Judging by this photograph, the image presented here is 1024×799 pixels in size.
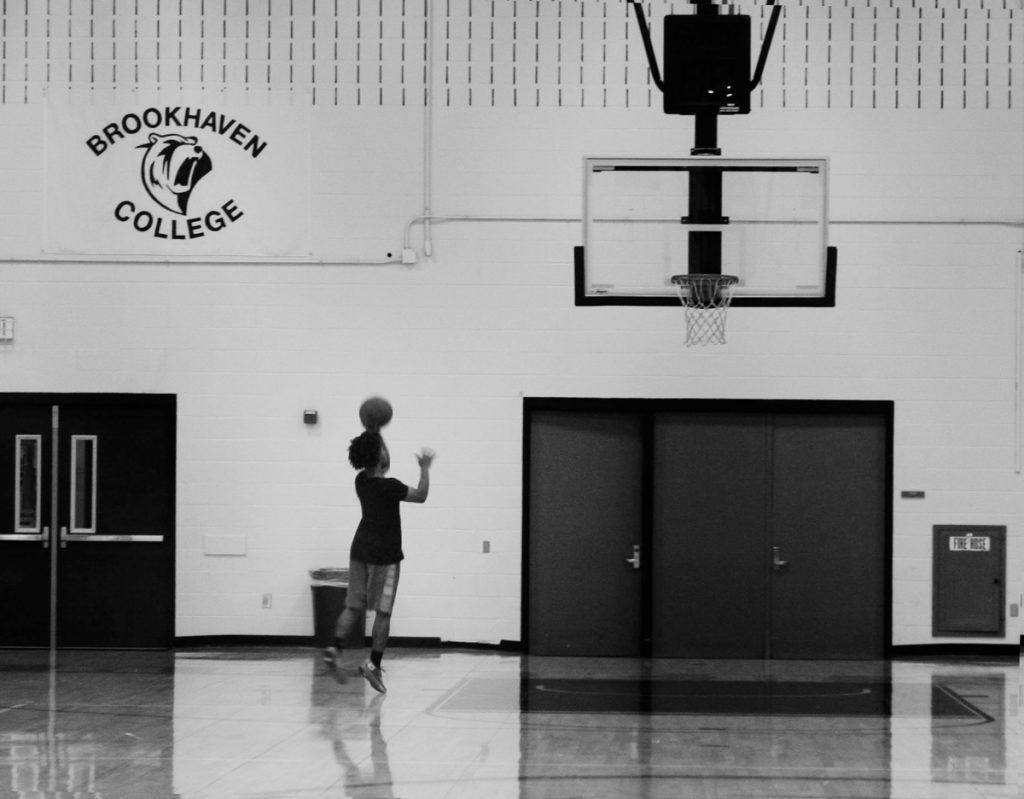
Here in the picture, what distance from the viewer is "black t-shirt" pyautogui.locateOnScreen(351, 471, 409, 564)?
9.70 m

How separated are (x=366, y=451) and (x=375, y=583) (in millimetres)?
958

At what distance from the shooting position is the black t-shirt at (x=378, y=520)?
9.70 metres

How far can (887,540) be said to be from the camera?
40.8ft

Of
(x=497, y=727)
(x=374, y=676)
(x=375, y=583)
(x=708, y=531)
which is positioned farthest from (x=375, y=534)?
(x=708, y=531)

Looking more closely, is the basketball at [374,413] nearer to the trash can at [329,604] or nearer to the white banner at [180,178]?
the trash can at [329,604]

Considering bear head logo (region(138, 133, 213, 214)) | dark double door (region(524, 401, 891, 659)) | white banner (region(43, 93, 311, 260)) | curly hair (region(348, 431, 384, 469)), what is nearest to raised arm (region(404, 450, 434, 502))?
curly hair (region(348, 431, 384, 469))

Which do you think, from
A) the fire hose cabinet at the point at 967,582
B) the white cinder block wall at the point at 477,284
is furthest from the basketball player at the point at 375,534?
the fire hose cabinet at the point at 967,582

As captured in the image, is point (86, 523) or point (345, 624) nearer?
point (345, 624)

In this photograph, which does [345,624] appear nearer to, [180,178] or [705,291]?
[705,291]

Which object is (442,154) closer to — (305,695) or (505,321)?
(505,321)

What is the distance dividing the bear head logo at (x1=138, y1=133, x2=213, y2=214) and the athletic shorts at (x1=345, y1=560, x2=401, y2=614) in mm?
4554

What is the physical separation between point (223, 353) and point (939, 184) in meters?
6.74

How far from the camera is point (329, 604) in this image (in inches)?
486

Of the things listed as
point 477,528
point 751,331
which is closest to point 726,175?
point 751,331
